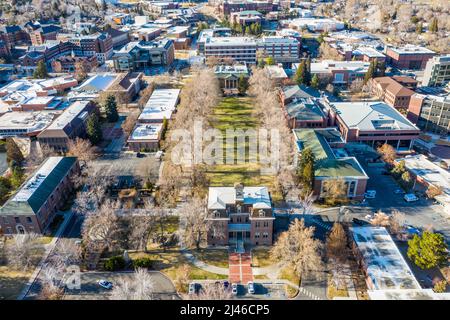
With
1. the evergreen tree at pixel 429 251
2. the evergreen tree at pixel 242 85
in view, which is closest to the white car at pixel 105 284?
the evergreen tree at pixel 429 251

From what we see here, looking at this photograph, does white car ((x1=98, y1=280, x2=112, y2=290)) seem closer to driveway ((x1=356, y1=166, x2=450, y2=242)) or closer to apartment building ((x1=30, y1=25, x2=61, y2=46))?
driveway ((x1=356, y1=166, x2=450, y2=242))

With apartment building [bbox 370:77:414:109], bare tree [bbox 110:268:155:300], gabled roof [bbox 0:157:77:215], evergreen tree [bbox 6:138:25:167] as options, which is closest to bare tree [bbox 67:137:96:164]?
gabled roof [bbox 0:157:77:215]

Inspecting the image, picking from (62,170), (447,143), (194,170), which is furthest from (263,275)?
(447,143)

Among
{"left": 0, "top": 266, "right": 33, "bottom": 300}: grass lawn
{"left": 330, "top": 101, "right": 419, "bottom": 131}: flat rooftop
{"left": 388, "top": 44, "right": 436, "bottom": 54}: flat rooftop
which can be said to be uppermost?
{"left": 388, "top": 44, "right": 436, "bottom": 54}: flat rooftop

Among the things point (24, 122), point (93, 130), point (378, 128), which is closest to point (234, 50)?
point (93, 130)

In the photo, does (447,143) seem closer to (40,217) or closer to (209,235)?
(209,235)

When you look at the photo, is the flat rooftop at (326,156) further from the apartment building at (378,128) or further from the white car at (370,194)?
the white car at (370,194)
